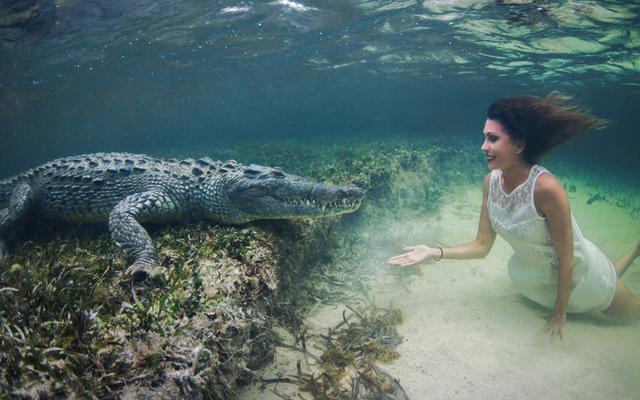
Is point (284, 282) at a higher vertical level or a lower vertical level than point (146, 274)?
lower

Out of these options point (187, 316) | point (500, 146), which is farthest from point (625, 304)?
point (187, 316)

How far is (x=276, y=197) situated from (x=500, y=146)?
7.70ft

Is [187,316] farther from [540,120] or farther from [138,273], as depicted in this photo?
[540,120]

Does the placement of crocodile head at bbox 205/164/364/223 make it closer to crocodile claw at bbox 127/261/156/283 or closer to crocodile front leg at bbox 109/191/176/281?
crocodile front leg at bbox 109/191/176/281

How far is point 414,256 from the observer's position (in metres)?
3.61

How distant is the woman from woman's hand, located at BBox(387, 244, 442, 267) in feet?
0.04

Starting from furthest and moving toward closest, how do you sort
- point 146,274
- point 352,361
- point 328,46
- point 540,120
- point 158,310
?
point 328,46 < point 352,361 < point 540,120 < point 146,274 < point 158,310

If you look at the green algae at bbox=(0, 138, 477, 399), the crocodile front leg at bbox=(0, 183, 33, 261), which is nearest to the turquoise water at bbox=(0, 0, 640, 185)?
the crocodile front leg at bbox=(0, 183, 33, 261)

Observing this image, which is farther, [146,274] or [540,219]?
[540,219]

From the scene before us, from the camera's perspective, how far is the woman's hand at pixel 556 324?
3.36 meters

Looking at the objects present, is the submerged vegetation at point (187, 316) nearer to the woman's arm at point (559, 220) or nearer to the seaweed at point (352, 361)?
the seaweed at point (352, 361)

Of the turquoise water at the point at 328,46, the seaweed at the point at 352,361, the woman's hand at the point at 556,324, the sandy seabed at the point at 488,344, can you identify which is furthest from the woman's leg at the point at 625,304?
the turquoise water at the point at 328,46

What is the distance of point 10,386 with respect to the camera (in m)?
1.39

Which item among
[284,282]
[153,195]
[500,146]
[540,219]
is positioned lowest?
[284,282]
